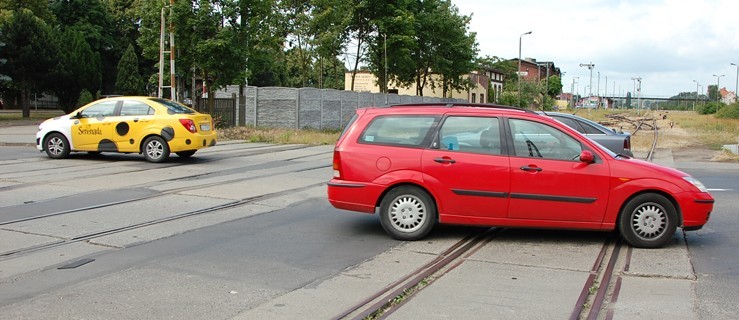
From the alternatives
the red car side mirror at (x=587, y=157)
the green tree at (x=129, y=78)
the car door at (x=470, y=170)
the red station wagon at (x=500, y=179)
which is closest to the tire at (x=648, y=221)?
the red station wagon at (x=500, y=179)

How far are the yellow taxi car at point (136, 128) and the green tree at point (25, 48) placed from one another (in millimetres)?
29636

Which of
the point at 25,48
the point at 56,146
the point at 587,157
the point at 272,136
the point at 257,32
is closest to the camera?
the point at 587,157

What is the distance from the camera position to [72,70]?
152 ft

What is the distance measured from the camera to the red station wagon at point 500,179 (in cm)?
705

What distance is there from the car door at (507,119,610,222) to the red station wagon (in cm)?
1

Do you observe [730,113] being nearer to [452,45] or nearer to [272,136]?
[452,45]

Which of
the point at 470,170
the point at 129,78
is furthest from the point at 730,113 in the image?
the point at 470,170

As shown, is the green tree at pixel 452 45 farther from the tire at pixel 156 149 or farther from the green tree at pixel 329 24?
the tire at pixel 156 149

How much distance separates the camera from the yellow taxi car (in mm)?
15352

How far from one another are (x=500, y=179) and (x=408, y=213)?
112 cm

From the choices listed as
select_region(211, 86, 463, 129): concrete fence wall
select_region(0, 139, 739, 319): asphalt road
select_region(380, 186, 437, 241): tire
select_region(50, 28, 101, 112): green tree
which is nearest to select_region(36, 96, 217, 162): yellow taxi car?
select_region(0, 139, 739, 319): asphalt road

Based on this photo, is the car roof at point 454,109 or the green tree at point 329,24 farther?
the green tree at point 329,24

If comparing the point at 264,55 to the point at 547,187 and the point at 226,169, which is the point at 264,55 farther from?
the point at 547,187

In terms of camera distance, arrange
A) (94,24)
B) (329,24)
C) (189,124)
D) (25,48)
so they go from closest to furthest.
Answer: (189,124)
(329,24)
(25,48)
(94,24)
